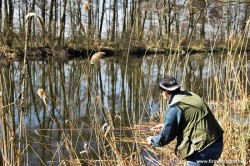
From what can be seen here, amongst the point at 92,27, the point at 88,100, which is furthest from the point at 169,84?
the point at 92,27

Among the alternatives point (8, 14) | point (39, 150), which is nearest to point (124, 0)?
point (8, 14)

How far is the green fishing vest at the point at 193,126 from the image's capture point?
263 cm

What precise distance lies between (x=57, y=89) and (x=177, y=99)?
8.04 m

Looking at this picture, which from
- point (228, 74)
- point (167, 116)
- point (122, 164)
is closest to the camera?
point (167, 116)

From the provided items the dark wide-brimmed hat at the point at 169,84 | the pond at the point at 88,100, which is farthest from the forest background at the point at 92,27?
the dark wide-brimmed hat at the point at 169,84

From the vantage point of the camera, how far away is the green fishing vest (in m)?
2.63

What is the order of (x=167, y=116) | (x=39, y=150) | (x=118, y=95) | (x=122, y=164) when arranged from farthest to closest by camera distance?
(x=118, y=95) < (x=39, y=150) < (x=122, y=164) < (x=167, y=116)

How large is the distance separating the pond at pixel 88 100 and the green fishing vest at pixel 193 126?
0.73m

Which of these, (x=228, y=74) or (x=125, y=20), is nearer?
(x=228, y=74)

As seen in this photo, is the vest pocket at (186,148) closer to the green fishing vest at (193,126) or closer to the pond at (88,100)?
the green fishing vest at (193,126)

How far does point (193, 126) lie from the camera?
263cm

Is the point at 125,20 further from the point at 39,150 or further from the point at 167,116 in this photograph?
the point at 167,116

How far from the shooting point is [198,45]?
29.3 m

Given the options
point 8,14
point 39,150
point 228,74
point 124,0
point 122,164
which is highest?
point 124,0
